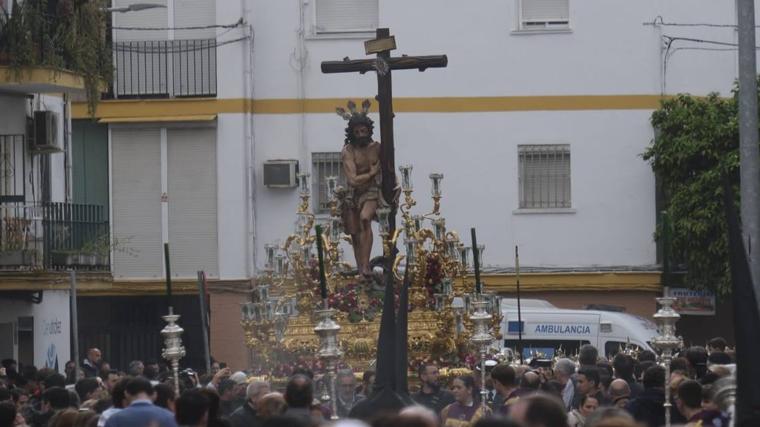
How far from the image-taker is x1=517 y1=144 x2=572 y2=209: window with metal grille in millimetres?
30375

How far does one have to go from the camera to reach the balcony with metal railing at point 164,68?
99.7ft

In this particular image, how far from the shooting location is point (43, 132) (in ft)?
82.8

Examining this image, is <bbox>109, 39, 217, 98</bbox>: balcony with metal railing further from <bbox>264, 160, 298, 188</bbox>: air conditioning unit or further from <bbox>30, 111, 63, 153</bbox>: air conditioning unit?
<bbox>30, 111, 63, 153</bbox>: air conditioning unit

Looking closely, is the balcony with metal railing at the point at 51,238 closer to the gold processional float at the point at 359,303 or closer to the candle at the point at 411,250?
the gold processional float at the point at 359,303

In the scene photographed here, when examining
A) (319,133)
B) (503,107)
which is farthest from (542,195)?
(319,133)

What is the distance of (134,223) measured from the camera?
30828 millimetres

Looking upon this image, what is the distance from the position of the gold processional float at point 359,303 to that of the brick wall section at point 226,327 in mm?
11459

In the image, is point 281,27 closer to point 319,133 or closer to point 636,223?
point 319,133

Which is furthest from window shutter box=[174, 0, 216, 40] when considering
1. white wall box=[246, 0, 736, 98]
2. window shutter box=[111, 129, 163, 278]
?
window shutter box=[111, 129, 163, 278]

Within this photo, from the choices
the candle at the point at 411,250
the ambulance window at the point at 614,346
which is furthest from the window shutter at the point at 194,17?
the candle at the point at 411,250

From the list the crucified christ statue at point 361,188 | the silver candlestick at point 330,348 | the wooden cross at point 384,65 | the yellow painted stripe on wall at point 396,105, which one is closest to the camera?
the silver candlestick at point 330,348

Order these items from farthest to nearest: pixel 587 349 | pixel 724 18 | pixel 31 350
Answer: pixel 724 18
pixel 31 350
pixel 587 349

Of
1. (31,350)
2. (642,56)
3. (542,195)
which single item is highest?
(642,56)

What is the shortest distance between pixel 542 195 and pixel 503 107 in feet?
5.15
